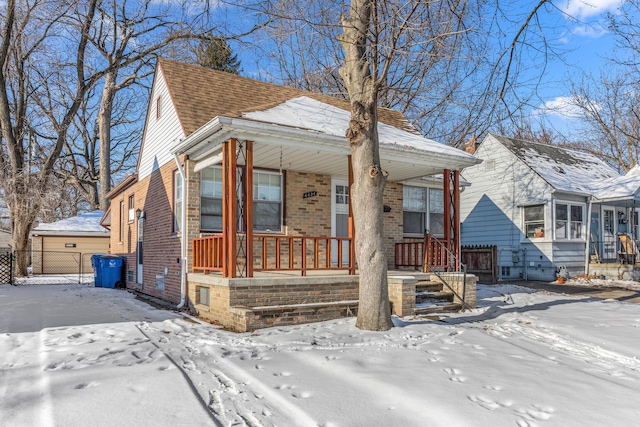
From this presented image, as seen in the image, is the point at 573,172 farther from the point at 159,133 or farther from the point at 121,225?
the point at 121,225

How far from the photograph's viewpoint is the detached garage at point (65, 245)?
23172mm

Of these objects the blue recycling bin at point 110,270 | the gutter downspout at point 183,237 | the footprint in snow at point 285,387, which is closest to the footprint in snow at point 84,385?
the footprint in snow at point 285,387

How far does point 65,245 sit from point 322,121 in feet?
65.3

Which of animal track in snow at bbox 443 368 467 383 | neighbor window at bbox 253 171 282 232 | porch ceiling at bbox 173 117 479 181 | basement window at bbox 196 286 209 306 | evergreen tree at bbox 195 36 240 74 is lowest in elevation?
animal track in snow at bbox 443 368 467 383

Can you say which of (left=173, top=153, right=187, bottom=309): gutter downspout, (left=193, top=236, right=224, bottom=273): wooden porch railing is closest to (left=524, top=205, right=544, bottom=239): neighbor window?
(left=193, top=236, right=224, bottom=273): wooden porch railing

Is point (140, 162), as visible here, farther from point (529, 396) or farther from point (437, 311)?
point (529, 396)

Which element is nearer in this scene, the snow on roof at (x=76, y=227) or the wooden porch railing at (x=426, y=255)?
the wooden porch railing at (x=426, y=255)

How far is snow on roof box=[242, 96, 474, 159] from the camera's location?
8289mm

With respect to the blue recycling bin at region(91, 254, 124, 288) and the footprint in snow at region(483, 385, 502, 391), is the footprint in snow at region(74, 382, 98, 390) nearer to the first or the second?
the footprint in snow at region(483, 385, 502, 391)

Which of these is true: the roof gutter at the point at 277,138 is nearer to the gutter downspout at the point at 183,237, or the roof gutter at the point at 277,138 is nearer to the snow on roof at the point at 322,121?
the snow on roof at the point at 322,121

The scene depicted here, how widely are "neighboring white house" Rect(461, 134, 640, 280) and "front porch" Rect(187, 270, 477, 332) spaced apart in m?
8.60

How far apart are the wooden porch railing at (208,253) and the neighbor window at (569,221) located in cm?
1267

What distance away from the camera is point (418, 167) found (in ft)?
34.6

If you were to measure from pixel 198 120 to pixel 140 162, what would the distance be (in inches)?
175
